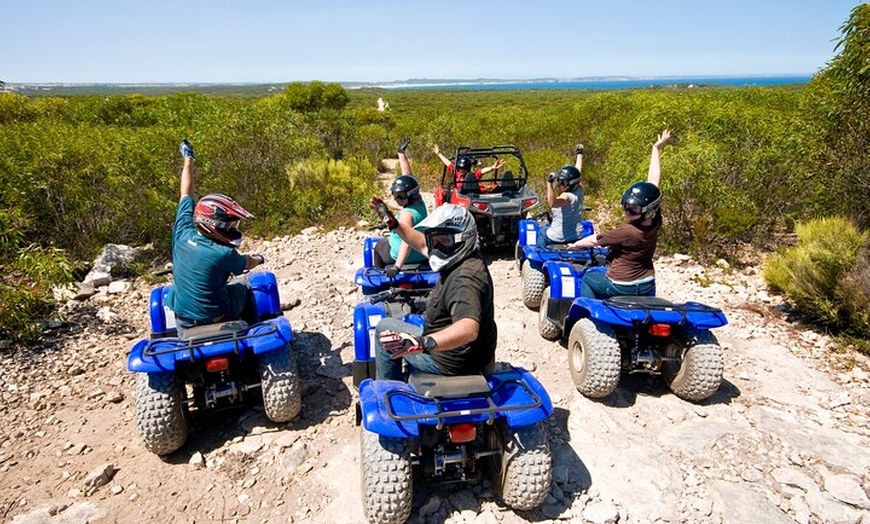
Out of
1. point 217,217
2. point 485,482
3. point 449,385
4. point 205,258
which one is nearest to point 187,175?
point 217,217

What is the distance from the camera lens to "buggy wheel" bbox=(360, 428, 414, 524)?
292 cm

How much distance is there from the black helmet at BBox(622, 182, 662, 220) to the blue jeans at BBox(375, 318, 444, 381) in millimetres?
2130

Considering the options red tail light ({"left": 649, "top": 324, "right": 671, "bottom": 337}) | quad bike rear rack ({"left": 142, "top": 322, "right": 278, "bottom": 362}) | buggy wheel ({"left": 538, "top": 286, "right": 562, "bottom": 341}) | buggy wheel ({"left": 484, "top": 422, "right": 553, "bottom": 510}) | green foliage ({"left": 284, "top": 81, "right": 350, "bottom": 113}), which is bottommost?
buggy wheel ({"left": 538, "top": 286, "right": 562, "bottom": 341})

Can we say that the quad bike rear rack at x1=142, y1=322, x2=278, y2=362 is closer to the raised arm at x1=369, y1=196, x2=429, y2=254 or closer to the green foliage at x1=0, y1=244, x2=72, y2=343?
the raised arm at x1=369, y1=196, x2=429, y2=254

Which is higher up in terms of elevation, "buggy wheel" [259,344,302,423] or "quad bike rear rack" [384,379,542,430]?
"quad bike rear rack" [384,379,542,430]

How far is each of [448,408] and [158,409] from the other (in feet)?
7.10

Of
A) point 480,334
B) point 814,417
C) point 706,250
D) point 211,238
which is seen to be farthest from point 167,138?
point 814,417

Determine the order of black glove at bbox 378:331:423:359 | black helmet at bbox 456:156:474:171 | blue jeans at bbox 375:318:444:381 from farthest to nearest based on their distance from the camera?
black helmet at bbox 456:156:474:171 < blue jeans at bbox 375:318:444:381 < black glove at bbox 378:331:423:359

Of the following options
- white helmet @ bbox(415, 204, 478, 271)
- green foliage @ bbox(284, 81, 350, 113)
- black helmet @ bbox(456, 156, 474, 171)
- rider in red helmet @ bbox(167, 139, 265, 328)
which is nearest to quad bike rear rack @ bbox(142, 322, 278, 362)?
rider in red helmet @ bbox(167, 139, 265, 328)

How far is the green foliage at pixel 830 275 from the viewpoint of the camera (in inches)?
217

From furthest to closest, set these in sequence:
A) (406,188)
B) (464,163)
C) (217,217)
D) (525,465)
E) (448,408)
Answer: (464,163) < (406,188) < (217,217) < (525,465) < (448,408)

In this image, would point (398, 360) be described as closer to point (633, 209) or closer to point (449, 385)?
point (449, 385)

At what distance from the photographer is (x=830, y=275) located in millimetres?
5844

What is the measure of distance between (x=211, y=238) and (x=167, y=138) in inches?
290
